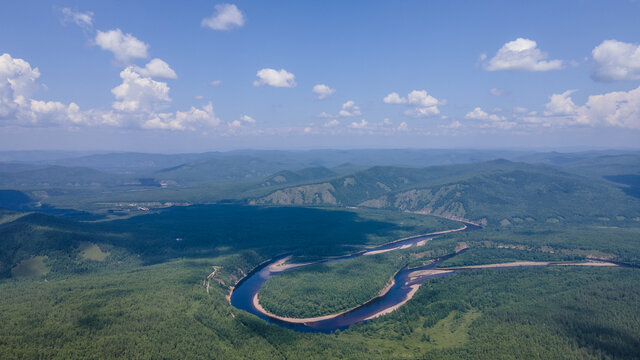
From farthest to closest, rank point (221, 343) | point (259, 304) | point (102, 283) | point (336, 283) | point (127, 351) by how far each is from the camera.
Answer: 1. point (336, 283)
2. point (259, 304)
3. point (102, 283)
4. point (221, 343)
5. point (127, 351)

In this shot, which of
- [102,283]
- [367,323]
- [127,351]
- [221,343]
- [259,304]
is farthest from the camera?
[259,304]

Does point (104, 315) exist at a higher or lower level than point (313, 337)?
higher

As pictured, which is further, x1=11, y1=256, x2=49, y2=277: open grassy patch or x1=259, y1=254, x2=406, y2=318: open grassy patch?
x1=11, y1=256, x2=49, y2=277: open grassy patch

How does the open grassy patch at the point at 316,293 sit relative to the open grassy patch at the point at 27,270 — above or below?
below

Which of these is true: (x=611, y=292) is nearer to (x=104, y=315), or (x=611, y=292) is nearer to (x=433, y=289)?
(x=433, y=289)

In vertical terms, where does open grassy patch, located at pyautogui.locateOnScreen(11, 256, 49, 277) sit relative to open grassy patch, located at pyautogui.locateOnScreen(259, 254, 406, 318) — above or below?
above

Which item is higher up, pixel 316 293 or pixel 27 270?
pixel 27 270

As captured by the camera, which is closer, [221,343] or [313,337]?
[221,343]

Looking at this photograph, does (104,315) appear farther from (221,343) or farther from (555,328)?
(555,328)

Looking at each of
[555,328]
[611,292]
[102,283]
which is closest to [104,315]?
[102,283]

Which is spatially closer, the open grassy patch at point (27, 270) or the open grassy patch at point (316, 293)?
the open grassy patch at point (316, 293)

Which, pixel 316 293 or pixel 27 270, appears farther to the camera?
pixel 27 270
